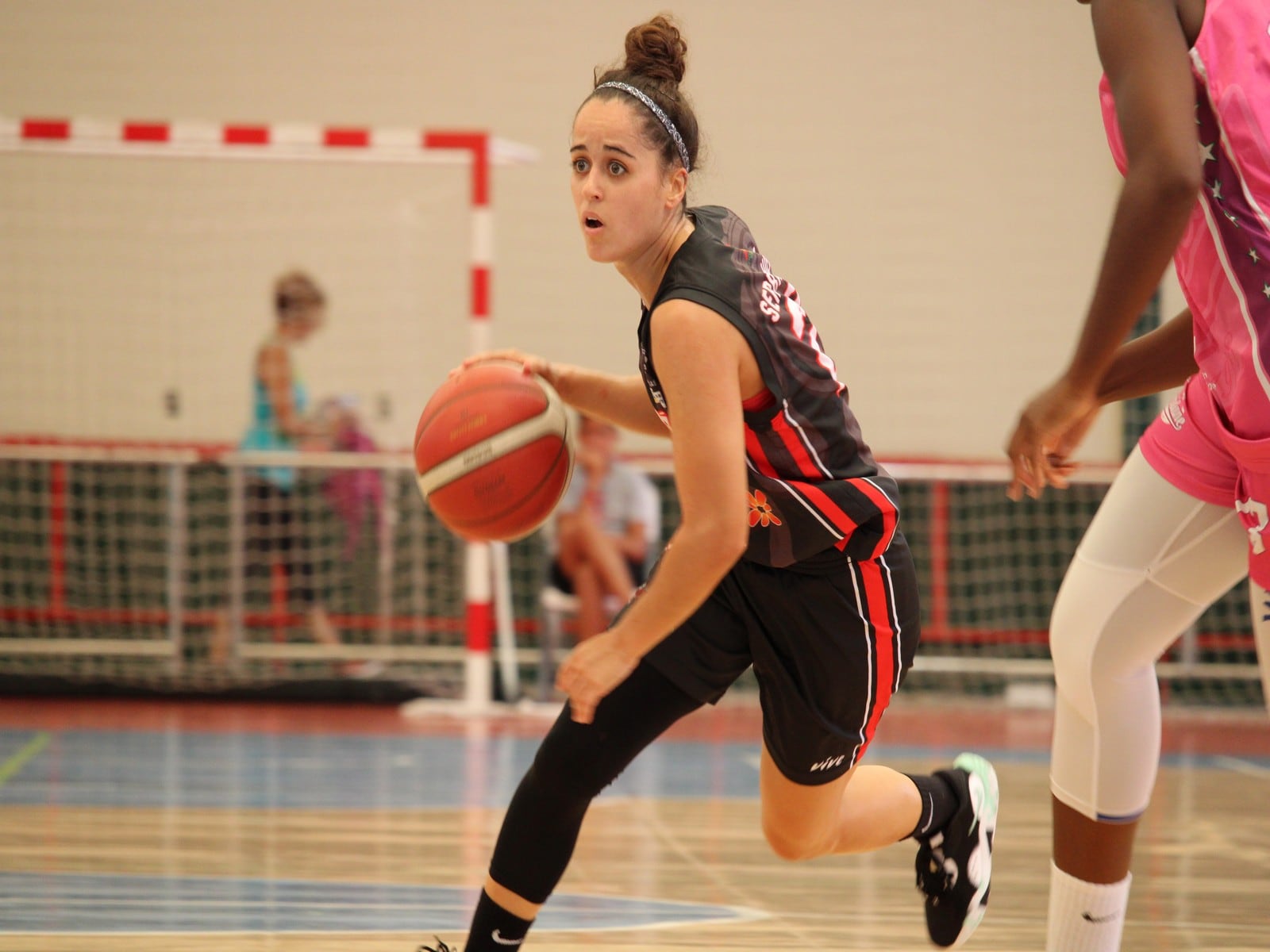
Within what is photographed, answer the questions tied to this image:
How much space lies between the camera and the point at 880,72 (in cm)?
940

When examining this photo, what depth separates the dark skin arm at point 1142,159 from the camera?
1.63 m

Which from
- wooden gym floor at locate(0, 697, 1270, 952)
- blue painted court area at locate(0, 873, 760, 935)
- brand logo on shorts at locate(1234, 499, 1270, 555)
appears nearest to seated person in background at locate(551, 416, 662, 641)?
wooden gym floor at locate(0, 697, 1270, 952)

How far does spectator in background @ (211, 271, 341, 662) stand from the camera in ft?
23.4

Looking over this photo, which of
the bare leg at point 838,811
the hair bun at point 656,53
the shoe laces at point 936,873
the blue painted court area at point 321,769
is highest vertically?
the hair bun at point 656,53

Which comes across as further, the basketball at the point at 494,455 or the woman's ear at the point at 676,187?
the basketball at the point at 494,455

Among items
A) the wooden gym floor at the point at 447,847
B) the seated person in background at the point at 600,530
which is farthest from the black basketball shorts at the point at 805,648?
the seated person in background at the point at 600,530

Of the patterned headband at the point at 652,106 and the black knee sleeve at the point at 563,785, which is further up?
the patterned headband at the point at 652,106

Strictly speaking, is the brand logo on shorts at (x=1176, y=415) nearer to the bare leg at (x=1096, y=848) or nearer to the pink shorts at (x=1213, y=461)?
the pink shorts at (x=1213, y=461)

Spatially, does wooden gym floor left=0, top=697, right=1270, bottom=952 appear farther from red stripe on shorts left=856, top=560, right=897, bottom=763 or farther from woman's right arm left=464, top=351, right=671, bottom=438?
woman's right arm left=464, top=351, right=671, bottom=438

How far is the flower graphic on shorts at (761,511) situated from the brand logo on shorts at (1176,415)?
1.93 feet

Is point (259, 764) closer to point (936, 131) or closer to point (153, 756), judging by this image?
point (153, 756)

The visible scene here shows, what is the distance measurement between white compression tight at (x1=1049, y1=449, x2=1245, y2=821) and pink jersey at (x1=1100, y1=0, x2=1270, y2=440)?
302 mm

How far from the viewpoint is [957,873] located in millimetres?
2719

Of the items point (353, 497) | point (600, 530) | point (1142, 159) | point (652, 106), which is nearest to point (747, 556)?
point (652, 106)
